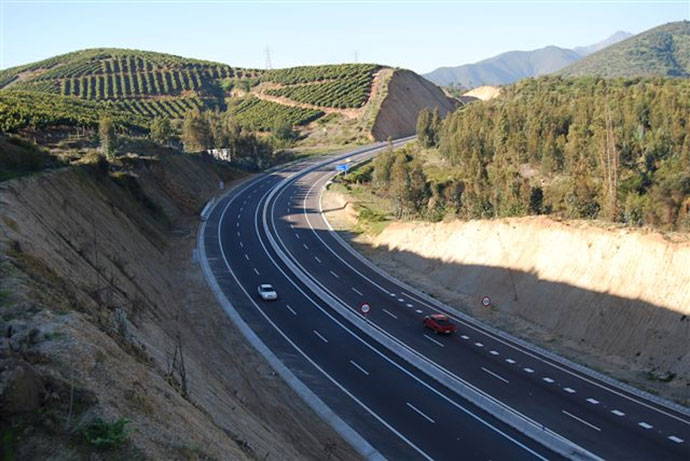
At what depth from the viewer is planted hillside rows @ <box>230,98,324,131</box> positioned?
404 feet

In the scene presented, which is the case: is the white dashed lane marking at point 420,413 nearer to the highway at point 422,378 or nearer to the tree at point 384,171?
the highway at point 422,378

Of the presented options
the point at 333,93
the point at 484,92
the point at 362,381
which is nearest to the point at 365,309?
the point at 362,381

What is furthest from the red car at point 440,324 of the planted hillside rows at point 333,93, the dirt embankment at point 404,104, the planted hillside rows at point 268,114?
the planted hillside rows at point 333,93

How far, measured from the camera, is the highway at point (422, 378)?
69.9ft

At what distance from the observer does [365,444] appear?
842 inches

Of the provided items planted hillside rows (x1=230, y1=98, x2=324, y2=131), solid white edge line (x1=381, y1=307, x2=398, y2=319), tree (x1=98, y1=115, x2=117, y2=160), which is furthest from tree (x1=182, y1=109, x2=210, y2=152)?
solid white edge line (x1=381, y1=307, x2=398, y2=319)

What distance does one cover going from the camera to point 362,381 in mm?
26594

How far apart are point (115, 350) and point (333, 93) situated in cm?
12571

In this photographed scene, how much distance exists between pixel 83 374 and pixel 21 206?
16042 mm

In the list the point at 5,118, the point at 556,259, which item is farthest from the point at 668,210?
the point at 5,118

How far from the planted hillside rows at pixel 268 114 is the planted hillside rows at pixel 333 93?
14.5ft

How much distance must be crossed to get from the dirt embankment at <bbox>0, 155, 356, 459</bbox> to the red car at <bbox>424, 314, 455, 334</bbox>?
10.1 metres

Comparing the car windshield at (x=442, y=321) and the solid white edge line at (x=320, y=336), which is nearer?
the solid white edge line at (x=320, y=336)

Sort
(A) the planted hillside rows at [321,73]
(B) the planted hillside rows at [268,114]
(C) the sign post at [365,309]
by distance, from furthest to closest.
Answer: (A) the planted hillside rows at [321,73] < (B) the planted hillside rows at [268,114] < (C) the sign post at [365,309]
